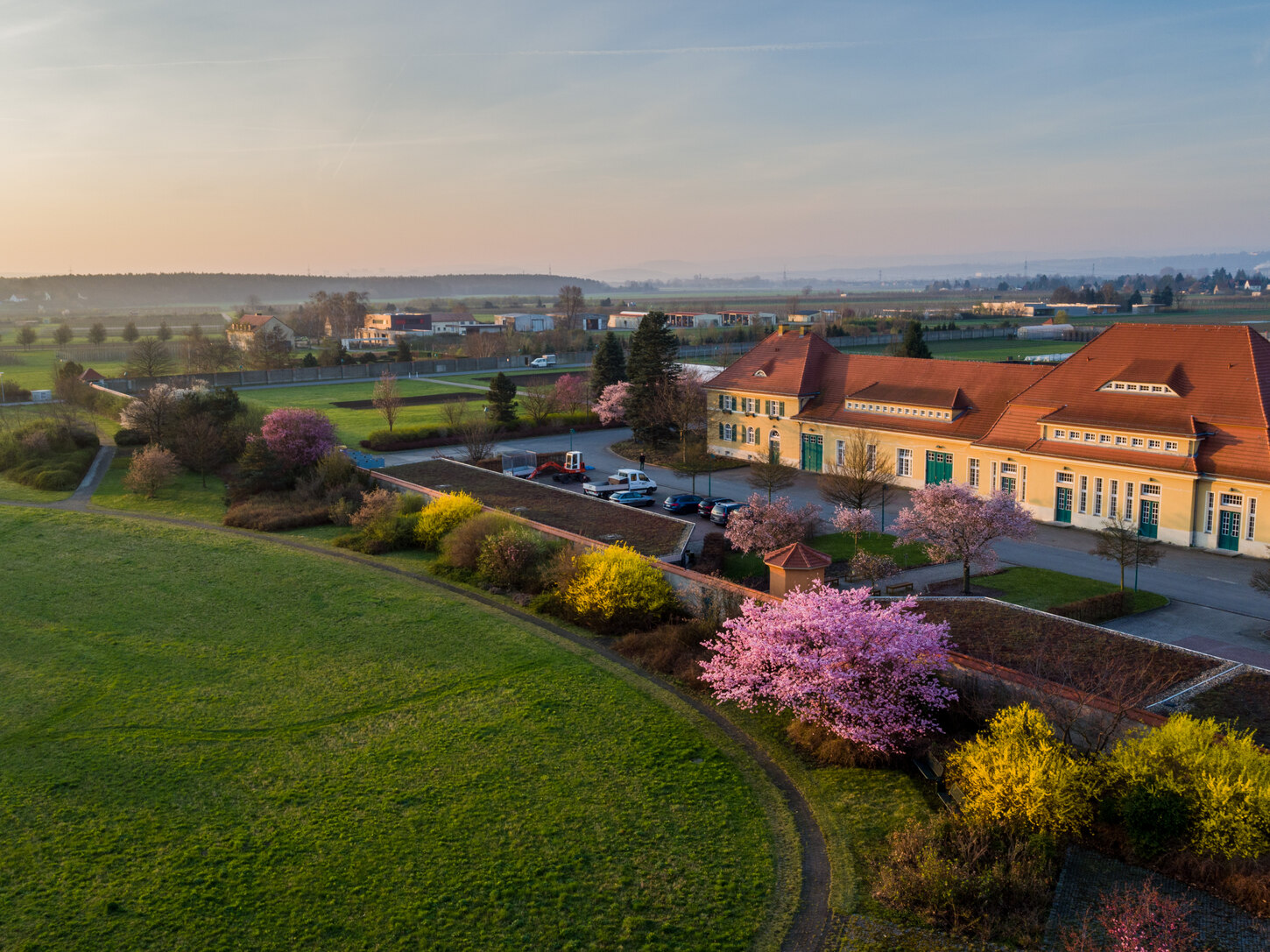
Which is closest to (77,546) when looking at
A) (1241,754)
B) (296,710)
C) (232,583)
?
(232,583)

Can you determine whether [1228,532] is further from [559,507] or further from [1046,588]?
[559,507]

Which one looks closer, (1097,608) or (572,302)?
(1097,608)

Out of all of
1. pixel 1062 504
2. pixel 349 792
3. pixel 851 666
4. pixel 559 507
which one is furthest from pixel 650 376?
pixel 349 792

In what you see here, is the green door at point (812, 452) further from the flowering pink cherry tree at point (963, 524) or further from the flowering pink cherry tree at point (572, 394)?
the flowering pink cherry tree at point (572, 394)

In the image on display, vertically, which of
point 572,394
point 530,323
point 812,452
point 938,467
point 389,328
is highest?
point 530,323

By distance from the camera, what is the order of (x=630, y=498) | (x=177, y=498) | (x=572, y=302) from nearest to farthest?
1. (x=630, y=498)
2. (x=177, y=498)
3. (x=572, y=302)

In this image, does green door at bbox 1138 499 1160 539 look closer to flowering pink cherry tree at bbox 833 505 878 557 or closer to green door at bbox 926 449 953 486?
green door at bbox 926 449 953 486

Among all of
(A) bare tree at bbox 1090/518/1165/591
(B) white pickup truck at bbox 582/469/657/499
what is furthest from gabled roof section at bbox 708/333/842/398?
(A) bare tree at bbox 1090/518/1165/591
